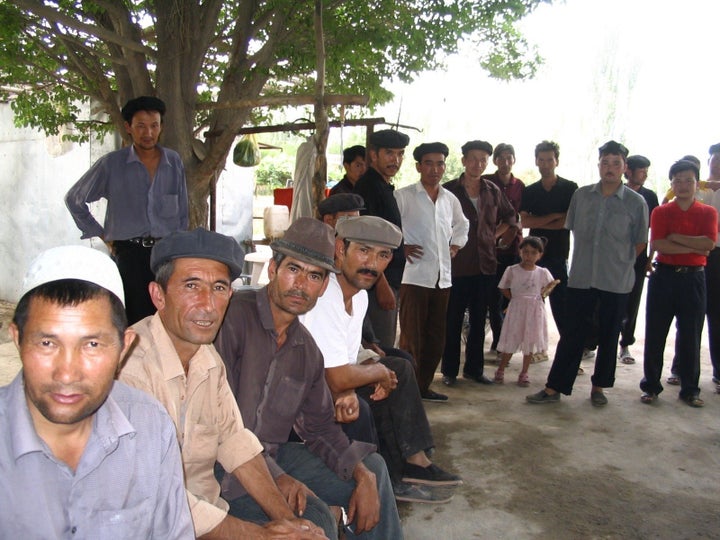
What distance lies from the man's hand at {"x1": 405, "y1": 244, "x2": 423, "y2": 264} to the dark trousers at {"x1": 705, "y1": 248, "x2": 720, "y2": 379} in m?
2.59

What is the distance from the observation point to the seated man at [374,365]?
2754 mm

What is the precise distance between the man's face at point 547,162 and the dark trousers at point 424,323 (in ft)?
5.76

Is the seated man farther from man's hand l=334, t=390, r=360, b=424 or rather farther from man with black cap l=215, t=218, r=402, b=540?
man with black cap l=215, t=218, r=402, b=540

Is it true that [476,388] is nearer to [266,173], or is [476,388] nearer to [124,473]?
[124,473]

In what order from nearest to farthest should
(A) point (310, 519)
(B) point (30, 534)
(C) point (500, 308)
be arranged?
(B) point (30, 534) < (A) point (310, 519) < (C) point (500, 308)

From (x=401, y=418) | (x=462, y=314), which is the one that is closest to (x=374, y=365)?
(x=401, y=418)

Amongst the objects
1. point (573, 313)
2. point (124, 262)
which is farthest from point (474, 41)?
point (124, 262)

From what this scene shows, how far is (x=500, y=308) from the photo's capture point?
6.29m

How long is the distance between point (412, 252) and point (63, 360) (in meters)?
3.64

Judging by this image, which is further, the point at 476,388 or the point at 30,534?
the point at 476,388

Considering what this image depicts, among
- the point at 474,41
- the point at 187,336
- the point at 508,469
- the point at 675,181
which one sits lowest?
the point at 508,469

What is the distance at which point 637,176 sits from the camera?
583cm

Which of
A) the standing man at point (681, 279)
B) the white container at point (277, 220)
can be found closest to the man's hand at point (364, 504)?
the standing man at point (681, 279)

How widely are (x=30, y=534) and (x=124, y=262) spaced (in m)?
2.75
